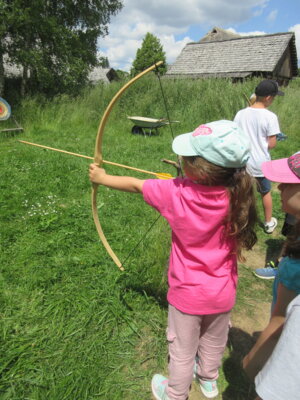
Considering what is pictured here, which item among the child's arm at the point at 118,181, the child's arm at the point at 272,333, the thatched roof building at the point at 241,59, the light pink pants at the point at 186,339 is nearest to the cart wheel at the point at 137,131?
the child's arm at the point at 118,181

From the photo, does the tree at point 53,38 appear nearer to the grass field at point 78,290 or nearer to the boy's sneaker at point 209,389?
the grass field at point 78,290

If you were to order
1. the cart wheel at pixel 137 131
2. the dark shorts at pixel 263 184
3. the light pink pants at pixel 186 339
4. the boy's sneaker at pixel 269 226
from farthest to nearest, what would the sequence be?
the cart wheel at pixel 137 131
the boy's sneaker at pixel 269 226
the dark shorts at pixel 263 184
the light pink pants at pixel 186 339

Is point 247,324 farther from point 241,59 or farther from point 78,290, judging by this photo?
point 241,59

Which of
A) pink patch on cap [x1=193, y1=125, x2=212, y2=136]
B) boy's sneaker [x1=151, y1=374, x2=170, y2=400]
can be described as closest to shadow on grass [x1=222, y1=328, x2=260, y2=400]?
boy's sneaker [x1=151, y1=374, x2=170, y2=400]

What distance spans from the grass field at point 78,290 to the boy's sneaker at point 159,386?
0.04m

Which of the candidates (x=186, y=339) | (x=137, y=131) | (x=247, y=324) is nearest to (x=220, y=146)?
(x=186, y=339)

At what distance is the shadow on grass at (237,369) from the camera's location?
145 cm

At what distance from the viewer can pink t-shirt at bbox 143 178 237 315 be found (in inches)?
40.7

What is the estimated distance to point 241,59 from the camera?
1522cm

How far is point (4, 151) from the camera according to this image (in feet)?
14.9

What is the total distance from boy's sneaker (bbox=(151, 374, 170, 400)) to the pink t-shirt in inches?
23.1

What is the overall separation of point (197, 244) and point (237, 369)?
3.27 ft

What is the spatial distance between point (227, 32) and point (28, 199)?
33474mm

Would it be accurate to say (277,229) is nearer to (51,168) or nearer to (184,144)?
(184,144)
